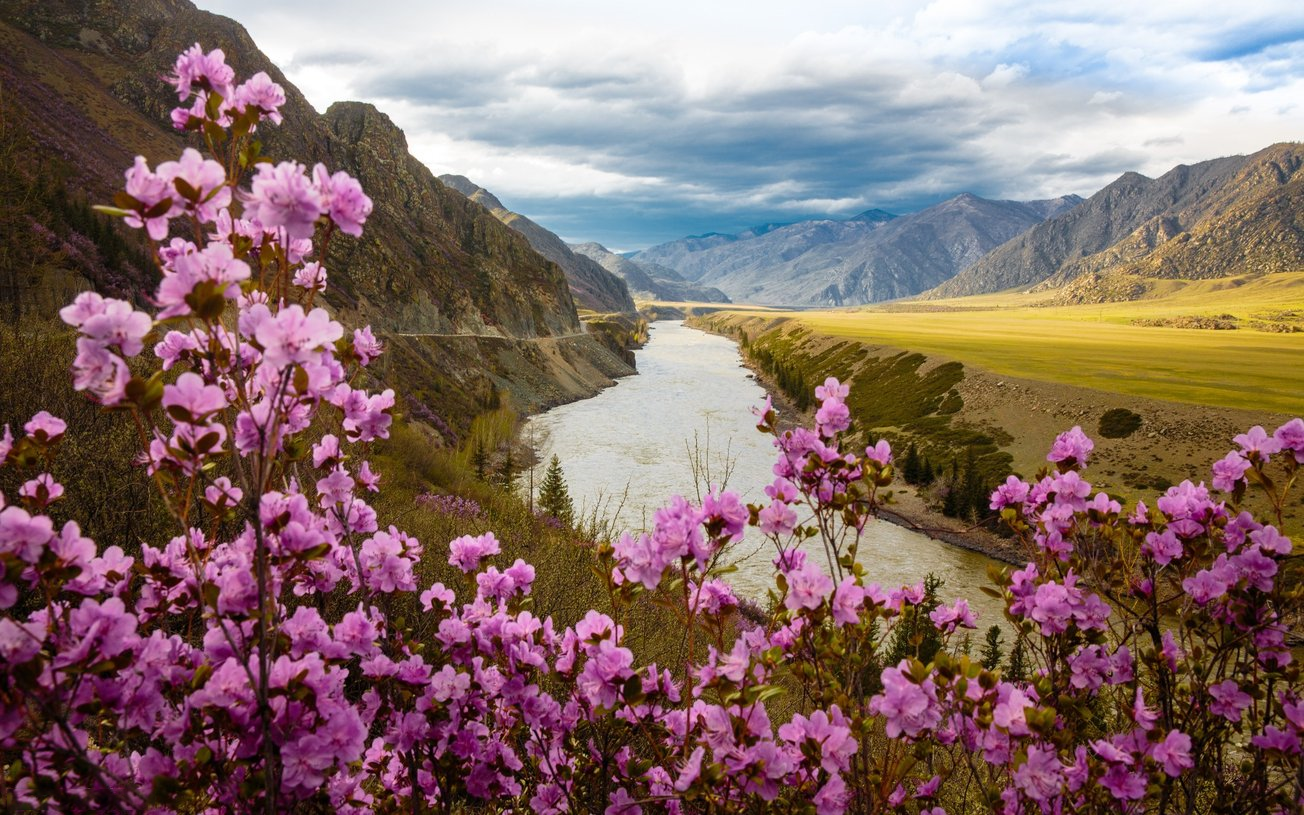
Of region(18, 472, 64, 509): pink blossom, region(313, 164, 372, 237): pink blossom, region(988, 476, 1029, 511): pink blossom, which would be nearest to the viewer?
region(313, 164, 372, 237): pink blossom

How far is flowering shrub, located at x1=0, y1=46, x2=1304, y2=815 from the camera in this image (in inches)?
88.3

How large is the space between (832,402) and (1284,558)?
2.43m

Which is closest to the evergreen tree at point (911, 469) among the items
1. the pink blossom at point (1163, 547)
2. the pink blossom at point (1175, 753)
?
the pink blossom at point (1163, 547)

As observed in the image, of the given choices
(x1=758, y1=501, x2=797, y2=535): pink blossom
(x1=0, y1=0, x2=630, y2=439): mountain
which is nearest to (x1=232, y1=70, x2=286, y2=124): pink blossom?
(x1=758, y1=501, x2=797, y2=535): pink blossom

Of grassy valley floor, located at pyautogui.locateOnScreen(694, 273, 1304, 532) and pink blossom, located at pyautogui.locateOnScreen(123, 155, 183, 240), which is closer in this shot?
pink blossom, located at pyautogui.locateOnScreen(123, 155, 183, 240)

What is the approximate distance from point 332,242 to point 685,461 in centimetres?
5257

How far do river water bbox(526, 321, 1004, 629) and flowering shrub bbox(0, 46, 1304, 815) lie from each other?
3.15 meters

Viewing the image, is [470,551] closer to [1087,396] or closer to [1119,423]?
[1119,423]

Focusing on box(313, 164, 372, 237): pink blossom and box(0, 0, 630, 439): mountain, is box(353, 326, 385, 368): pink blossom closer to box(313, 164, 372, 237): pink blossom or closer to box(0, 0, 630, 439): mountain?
box(313, 164, 372, 237): pink blossom

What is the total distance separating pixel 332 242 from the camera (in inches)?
2854

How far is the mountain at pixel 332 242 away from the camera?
31.1 m

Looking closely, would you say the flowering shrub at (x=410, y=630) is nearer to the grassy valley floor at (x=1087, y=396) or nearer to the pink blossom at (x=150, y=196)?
the pink blossom at (x=150, y=196)

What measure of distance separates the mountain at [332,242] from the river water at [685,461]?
23.6ft

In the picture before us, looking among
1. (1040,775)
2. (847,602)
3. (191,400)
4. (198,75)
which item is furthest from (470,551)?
(1040,775)
